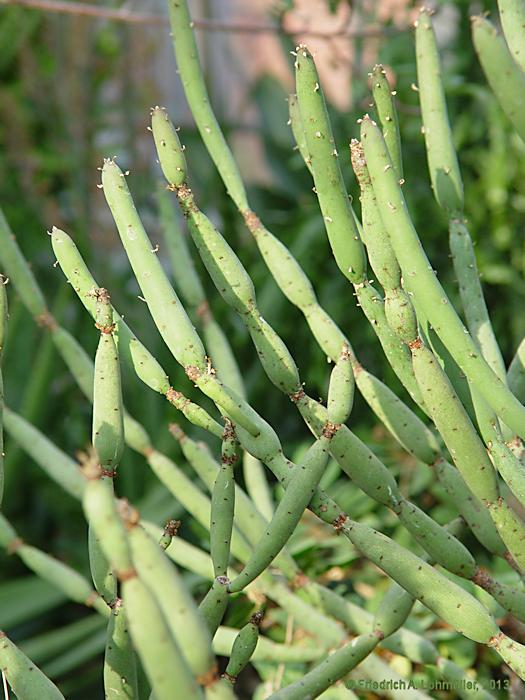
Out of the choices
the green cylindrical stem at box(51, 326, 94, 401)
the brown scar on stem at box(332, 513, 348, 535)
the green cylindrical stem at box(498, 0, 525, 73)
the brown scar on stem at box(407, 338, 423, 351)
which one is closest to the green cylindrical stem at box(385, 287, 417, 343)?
the brown scar on stem at box(407, 338, 423, 351)

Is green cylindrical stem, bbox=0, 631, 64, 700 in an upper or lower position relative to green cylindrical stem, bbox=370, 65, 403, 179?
lower

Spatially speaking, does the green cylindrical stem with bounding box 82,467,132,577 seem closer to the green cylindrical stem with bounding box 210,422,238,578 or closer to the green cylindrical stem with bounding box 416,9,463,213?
the green cylindrical stem with bounding box 210,422,238,578

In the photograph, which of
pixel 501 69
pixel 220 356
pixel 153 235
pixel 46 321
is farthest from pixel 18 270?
pixel 153 235

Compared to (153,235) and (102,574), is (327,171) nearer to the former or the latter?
(102,574)

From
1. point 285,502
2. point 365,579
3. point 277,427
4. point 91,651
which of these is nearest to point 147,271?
point 285,502

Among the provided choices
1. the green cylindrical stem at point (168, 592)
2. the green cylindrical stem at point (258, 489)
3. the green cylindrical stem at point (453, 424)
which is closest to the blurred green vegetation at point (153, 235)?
the green cylindrical stem at point (258, 489)

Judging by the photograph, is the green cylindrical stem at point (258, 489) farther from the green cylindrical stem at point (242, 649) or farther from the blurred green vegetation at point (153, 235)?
the green cylindrical stem at point (242, 649)

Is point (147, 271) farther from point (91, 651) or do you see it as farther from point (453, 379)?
point (91, 651)
